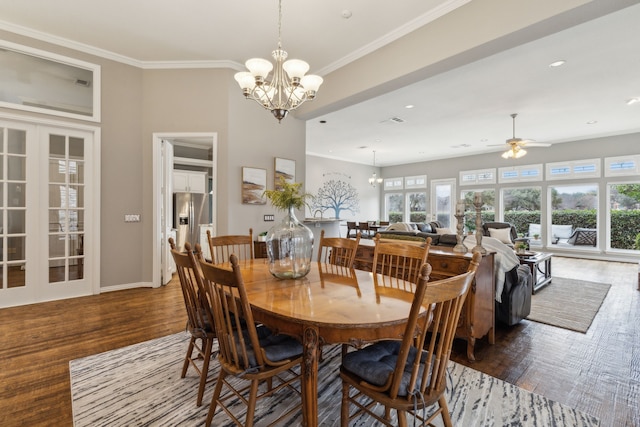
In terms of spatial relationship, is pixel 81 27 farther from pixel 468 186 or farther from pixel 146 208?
pixel 468 186

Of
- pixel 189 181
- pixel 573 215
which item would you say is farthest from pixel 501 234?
pixel 189 181

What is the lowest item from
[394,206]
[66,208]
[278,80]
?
[66,208]

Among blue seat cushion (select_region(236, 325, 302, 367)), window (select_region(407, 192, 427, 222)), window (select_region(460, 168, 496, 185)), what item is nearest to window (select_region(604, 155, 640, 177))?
window (select_region(460, 168, 496, 185))

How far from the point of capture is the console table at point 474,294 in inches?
93.9

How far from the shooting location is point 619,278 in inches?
204

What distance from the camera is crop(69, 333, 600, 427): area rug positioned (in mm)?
1676

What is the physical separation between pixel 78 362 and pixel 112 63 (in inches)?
150

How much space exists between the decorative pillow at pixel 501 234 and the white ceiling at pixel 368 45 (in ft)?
8.51

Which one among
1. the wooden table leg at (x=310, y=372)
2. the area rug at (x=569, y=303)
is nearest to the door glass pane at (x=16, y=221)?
the wooden table leg at (x=310, y=372)

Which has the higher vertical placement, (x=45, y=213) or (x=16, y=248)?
(x=45, y=213)

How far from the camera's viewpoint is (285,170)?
4672 millimetres

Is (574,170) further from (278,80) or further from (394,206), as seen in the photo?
(278,80)

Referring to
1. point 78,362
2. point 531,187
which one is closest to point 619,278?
point 531,187

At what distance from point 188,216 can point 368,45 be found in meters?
4.83
